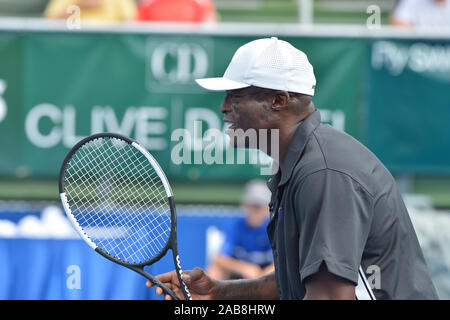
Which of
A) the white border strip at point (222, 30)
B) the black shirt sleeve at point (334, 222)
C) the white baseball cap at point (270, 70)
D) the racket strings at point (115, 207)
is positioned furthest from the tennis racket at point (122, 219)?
the white border strip at point (222, 30)

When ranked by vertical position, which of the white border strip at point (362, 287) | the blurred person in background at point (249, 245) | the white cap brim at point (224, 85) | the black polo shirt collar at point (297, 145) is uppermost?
the white cap brim at point (224, 85)

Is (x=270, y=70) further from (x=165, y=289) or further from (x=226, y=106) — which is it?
(x=165, y=289)

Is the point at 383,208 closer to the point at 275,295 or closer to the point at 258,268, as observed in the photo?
the point at 275,295

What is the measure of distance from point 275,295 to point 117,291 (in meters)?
2.76

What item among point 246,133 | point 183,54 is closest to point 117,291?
point 183,54

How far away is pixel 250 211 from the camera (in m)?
6.19

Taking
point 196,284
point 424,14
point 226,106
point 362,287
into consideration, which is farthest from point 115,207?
point 424,14

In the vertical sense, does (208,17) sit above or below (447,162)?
above

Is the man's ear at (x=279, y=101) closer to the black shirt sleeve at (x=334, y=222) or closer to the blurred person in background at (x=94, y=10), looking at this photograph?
the black shirt sleeve at (x=334, y=222)

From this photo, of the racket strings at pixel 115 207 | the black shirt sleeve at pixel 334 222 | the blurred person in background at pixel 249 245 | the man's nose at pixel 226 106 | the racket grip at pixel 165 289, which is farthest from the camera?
the blurred person in background at pixel 249 245

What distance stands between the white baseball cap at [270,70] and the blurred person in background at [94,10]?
4.08 meters

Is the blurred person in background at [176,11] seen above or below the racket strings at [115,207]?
above

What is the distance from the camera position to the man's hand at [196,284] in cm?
327

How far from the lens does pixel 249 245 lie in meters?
6.16
